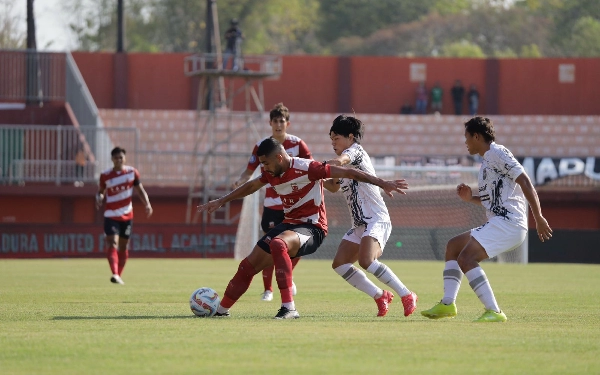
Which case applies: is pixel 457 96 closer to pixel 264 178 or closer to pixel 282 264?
pixel 264 178

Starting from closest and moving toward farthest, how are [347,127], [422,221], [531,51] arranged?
1. [347,127]
2. [422,221]
3. [531,51]

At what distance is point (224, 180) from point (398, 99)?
446 inches

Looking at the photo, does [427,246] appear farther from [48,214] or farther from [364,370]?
[364,370]

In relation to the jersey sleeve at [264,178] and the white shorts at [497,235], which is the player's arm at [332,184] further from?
the white shorts at [497,235]

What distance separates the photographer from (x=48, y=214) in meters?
33.5

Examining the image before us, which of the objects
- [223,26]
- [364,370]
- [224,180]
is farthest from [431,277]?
[223,26]

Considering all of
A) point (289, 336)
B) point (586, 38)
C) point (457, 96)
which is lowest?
point (289, 336)

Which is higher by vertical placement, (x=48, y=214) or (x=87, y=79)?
(x=87, y=79)

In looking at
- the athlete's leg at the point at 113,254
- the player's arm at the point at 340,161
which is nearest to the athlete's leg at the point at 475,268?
the player's arm at the point at 340,161

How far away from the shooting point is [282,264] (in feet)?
31.6

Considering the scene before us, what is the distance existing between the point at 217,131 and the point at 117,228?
19271 mm

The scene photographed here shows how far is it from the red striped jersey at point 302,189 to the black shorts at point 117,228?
723cm

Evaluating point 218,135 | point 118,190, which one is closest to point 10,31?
point 218,135

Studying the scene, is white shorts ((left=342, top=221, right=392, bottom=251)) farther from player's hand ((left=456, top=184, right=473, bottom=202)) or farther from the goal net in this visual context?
the goal net
